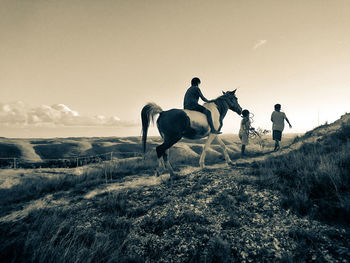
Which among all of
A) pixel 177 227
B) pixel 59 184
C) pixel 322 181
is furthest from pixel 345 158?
pixel 59 184

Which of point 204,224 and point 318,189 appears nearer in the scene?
point 204,224

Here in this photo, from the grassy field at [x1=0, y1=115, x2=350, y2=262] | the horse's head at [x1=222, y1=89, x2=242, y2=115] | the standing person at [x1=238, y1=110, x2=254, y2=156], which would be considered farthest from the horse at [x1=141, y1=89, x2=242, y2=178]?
the standing person at [x1=238, y1=110, x2=254, y2=156]

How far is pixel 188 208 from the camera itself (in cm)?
399

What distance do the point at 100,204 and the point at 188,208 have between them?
7.88ft

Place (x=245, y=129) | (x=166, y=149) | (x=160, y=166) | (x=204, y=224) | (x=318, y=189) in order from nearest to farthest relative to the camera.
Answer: (x=204, y=224) → (x=318, y=189) → (x=166, y=149) → (x=160, y=166) → (x=245, y=129)

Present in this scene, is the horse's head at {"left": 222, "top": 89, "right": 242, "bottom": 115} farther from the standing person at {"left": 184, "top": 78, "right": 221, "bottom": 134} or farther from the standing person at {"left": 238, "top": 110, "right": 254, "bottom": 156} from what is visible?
the standing person at {"left": 238, "top": 110, "right": 254, "bottom": 156}

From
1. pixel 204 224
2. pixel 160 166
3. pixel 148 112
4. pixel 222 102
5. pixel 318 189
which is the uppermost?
pixel 222 102

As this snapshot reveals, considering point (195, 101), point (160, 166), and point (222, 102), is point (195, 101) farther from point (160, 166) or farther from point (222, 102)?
point (160, 166)

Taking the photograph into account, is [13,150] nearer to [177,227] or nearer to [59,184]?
[59,184]

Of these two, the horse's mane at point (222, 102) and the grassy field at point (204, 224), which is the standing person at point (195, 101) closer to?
the horse's mane at point (222, 102)

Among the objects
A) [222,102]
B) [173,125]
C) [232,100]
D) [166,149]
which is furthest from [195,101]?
[232,100]

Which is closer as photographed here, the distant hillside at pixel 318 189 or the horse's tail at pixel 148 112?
the distant hillside at pixel 318 189

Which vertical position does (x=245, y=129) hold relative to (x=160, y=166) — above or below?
above

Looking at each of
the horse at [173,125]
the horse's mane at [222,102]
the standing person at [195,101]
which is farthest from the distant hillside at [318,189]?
the horse's mane at [222,102]
